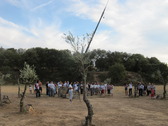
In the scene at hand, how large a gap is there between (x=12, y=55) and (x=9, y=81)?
12.4m

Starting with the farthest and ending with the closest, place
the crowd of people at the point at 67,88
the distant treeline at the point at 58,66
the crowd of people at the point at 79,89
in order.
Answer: the distant treeline at the point at 58,66
the crowd of people at the point at 67,88
the crowd of people at the point at 79,89

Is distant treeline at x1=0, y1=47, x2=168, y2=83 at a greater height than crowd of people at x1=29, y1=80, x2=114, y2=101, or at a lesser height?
greater

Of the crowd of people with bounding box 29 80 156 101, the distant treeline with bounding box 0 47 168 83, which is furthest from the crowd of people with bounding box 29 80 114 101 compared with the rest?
the distant treeline with bounding box 0 47 168 83

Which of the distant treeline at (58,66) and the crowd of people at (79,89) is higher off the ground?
the distant treeline at (58,66)

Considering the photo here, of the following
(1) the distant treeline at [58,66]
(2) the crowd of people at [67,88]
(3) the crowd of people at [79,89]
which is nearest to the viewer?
(3) the crowd of people at [79,89]

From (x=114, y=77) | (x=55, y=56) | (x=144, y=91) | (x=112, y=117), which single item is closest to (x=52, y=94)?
(x=144, y=91)

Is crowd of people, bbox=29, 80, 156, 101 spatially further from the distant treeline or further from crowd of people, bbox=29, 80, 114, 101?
the distant treeline

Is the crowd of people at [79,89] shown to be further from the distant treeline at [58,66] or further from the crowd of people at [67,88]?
the distant treeline at [58,66]

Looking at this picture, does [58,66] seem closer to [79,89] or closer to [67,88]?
[79,89]

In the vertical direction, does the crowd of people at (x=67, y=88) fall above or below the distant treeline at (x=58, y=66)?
below

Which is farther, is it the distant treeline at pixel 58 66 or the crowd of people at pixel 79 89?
the distant treeline at pixel 58 66

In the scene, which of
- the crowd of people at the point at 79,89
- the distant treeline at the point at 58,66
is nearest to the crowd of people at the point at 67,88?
the crowd of people at the point at 79,89

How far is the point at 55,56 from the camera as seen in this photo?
73.9 meters

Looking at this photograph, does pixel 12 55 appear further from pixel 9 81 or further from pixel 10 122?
pixel 10 122
